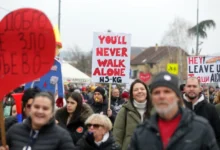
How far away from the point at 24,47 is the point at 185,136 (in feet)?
6.05

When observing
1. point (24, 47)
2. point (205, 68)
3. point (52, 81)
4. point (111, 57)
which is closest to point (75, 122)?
point (52, 81)

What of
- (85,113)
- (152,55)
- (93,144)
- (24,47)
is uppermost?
(152,55)

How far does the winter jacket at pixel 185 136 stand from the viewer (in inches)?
153

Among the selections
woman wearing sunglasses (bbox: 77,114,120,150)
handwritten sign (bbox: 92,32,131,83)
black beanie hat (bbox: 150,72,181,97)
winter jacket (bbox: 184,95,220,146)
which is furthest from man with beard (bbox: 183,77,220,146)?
black beanie hat (bbox: 150,72,181,97)

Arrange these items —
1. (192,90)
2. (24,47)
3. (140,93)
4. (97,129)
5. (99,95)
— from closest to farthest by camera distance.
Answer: (24,47) < (97,129) < (140,93) < (192,90) < (99,95)

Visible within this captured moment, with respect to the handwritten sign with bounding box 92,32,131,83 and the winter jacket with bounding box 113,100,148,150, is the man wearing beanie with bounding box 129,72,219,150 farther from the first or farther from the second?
the handwritten sign with bounding box 92,32,131,83

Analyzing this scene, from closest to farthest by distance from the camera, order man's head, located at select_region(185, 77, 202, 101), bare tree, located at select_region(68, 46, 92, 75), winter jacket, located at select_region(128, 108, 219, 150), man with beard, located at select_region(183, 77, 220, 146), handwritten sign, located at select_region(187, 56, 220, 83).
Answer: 1. winter jacket, located at select_region(128, 108, 219, 150)
2. man with beard, located at select_region(183, 77, 220, 146)
3. man's head, located at select_region(185, 77, 202, 101)
4. handwritten sign, located at select_region(187, 56, 220, 83)
5. bare tree, located at select_region(68, 46, 92, 75)

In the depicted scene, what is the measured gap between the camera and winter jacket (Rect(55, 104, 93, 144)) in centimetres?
710

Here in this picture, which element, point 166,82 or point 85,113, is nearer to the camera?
point 166,82

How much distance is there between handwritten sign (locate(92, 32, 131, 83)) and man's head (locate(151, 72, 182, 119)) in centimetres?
590

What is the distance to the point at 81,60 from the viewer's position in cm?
8638

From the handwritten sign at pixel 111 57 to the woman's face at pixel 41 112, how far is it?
558 cm

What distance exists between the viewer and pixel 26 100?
580 cm

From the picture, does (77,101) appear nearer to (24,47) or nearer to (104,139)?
(104,139)
